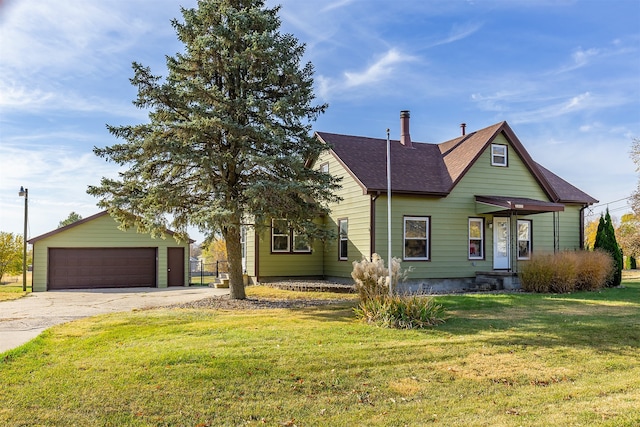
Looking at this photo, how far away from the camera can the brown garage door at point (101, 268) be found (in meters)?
20.7

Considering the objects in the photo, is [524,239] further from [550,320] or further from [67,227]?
[67,227]

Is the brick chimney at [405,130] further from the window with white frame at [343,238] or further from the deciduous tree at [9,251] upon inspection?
the deciduous tree at [9,251]

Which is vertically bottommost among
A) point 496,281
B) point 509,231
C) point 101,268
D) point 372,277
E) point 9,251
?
point 496,281

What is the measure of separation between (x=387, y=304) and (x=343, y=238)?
27.7ft

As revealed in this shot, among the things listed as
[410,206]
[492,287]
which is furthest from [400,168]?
[492,287]

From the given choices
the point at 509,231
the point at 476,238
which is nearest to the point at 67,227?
the point at 476,238

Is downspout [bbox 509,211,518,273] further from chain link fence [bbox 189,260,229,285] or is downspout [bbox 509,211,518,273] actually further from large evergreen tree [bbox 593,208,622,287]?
chain link fence [bbox 189,260,229,285]

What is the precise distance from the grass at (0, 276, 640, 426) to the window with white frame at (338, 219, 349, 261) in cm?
782

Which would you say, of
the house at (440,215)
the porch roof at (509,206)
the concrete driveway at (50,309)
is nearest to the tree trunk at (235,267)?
the concrete driveway at (50,309)

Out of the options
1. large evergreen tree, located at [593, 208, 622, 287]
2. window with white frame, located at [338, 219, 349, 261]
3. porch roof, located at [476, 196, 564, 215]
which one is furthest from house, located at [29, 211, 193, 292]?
large evergreen tree, located at [593, 208, 622, 287]

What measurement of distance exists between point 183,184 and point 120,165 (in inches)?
66.9

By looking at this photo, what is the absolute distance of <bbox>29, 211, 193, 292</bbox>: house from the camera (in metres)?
20.5

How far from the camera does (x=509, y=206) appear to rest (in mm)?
16562

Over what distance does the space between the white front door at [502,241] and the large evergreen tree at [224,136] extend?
320 inches
